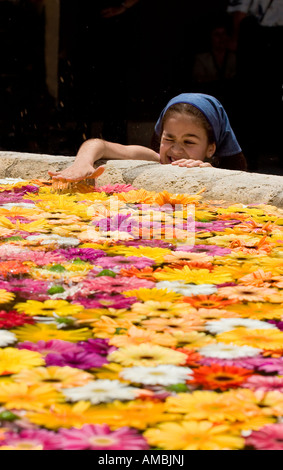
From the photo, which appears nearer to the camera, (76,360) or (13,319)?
(76,360)

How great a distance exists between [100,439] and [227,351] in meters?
0.44

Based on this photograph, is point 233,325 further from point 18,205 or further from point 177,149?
point 177,149

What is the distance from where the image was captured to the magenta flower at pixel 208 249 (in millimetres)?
2376

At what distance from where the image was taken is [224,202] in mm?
3830

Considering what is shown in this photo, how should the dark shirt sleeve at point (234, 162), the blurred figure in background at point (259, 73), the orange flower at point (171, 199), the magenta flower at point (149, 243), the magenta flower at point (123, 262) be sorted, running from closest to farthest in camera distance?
1. the magenta flower at point (123, 262)
2. the magenta flower at point (149, 243)
3. the orange flower at point (171, 199)
4. the dark shirt sleeve at point (234, 162)
5. the blurred figure in background at point (259, 73)

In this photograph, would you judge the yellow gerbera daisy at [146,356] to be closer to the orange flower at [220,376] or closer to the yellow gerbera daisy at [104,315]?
the orange flower at [220,376]

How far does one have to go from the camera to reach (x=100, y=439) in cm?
103

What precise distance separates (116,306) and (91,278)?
0.28m

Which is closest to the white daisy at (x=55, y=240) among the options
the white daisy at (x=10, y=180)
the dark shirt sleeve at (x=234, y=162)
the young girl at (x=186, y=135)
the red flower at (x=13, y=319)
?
the red flower at (x=13, y=319)

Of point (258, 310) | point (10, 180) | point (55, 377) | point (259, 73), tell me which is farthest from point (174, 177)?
point (259, 73)

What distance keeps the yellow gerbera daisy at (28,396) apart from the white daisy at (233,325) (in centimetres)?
45

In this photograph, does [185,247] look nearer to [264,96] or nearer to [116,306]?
[116,306]

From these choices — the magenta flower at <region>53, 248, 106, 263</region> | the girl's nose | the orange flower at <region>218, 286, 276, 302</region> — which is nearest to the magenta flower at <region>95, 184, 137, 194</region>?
the girl's nose

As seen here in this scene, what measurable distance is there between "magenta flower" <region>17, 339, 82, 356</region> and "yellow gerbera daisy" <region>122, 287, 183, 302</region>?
0.38 m
